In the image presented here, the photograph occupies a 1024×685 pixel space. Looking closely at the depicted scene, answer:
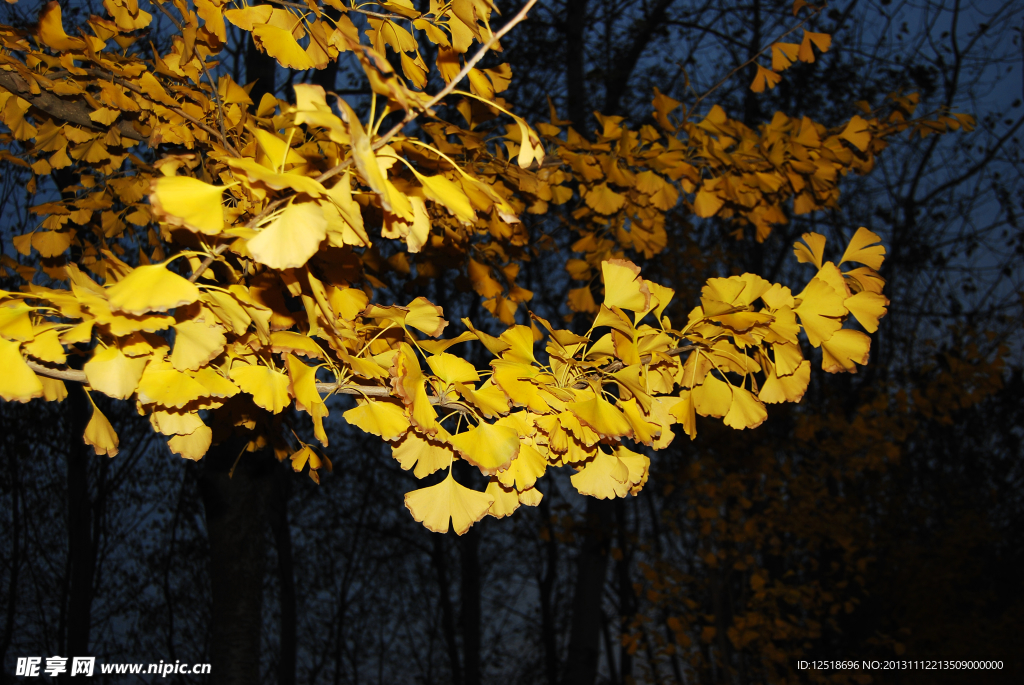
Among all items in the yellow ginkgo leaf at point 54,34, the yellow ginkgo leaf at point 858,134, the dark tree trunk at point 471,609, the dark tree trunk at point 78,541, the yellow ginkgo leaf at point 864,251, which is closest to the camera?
the yellow ginkgo leaf at point 864,251

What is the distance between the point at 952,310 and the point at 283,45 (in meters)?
8.82

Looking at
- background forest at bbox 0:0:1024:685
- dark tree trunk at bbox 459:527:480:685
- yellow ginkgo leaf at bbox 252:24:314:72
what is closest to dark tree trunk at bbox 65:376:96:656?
background forest at bbox 0:0:1024:685

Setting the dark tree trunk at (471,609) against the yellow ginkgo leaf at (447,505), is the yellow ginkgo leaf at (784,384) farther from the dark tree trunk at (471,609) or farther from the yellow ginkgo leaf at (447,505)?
the dark tree trunk at (471,609)

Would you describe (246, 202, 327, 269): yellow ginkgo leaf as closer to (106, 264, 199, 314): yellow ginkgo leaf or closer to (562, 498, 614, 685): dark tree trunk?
(106, 264, 199, 314): yellow ginkgo leaf

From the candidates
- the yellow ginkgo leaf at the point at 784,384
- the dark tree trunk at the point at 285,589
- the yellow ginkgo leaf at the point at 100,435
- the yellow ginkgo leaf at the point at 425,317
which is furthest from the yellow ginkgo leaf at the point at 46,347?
the dark tree trunk at the point at 285,589

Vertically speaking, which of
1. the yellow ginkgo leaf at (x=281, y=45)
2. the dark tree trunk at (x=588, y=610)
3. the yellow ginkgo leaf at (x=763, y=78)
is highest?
the yellow ginkgo leaf at (x=763, y=78)

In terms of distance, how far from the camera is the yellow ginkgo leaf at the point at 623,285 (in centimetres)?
95

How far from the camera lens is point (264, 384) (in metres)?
0.82

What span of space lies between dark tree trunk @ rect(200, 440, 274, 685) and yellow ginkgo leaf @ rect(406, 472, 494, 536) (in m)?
1.95

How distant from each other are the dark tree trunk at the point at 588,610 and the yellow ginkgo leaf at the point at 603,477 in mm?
3897

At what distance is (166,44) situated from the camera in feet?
15.2

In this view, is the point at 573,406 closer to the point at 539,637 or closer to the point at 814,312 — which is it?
the point at 814,312

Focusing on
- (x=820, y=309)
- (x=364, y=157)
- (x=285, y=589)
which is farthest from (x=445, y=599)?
(x=364, y=157)

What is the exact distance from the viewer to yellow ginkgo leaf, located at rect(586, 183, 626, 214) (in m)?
1.89
